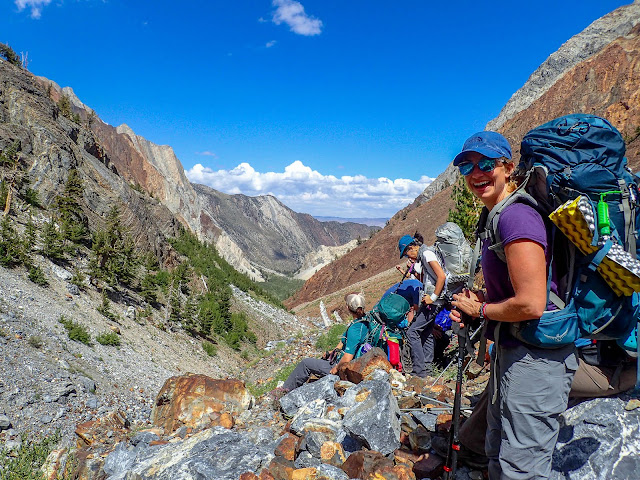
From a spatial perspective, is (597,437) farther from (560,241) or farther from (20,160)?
(20,160)

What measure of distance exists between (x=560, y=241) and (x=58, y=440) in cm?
728

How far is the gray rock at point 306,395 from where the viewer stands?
14.5ft

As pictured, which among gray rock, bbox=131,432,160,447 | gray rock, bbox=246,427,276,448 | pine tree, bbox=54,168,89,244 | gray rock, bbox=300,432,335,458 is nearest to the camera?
gray rock, bbox=300,432,335,458

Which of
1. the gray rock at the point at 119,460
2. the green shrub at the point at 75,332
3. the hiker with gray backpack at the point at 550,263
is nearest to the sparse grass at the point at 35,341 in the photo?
the green shrub at the point at 75,332

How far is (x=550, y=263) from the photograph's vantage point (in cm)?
193

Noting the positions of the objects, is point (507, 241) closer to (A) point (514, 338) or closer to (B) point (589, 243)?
(B) point (589, 243)

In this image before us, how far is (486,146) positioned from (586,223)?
0.65 meters

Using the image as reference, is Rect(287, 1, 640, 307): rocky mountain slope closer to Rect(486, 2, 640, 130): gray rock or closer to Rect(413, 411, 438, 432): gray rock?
Rect(486, 2, 640, 130): gray rock

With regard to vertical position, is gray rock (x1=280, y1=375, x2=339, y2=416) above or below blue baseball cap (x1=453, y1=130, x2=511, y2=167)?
below

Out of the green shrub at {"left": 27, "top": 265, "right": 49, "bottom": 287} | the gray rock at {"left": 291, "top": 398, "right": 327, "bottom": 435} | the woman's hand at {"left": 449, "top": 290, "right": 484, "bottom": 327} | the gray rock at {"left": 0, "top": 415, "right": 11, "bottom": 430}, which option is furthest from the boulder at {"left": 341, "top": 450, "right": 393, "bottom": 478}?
the green shrub at {"left": 27, "top": 265, "right": 49, "bottom": 287}

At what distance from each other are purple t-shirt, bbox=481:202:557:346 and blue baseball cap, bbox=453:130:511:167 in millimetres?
347

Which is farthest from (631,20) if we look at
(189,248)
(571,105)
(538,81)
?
(189,248)

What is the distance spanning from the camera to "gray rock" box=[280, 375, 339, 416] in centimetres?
443

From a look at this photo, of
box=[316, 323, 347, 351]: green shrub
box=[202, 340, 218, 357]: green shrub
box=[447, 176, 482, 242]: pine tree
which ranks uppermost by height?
box=[447, 176, 482, 242]: pine tree
